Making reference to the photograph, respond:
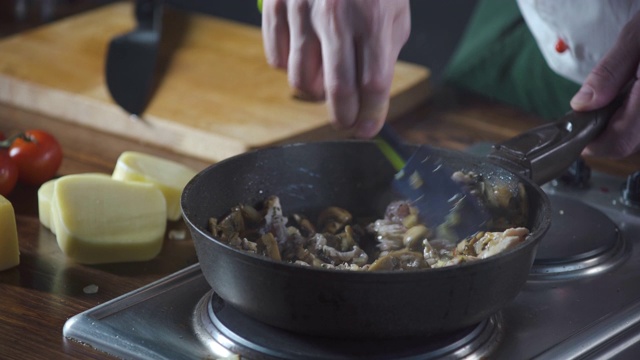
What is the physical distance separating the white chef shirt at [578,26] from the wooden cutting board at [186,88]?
1.09 feet

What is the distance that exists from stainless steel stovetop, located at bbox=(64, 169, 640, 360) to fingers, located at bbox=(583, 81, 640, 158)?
0.14 meters

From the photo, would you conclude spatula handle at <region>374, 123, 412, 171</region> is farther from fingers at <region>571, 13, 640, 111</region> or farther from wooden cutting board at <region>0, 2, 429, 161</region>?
wooden cutting board at <region>0, 2, 429, 161</region>

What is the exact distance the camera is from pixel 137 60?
1839 mm

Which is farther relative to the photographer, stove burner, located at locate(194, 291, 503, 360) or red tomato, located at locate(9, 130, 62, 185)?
red tomato, located at locate(9, 130, 62, 185)

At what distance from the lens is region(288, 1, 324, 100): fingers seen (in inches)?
41.1

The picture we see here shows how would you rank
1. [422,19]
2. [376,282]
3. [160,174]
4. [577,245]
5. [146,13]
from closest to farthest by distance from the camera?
[376,282]
[577,245]
[160,174]
[146,13]
[422,19]

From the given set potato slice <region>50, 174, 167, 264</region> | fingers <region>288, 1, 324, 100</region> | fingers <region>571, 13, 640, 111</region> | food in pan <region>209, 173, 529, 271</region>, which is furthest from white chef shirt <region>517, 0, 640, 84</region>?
potato slice <region>50, 174, 167, 264</region>

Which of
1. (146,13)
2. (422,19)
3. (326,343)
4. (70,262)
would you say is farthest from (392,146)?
(422,19)

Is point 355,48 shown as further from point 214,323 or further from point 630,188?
point 630,188

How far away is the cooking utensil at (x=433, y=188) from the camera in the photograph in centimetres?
115

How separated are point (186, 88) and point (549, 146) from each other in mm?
849

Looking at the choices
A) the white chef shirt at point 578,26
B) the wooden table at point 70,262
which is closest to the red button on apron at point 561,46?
the white chef shirt at point 578,26

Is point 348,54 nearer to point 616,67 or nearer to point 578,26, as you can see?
point 616,67

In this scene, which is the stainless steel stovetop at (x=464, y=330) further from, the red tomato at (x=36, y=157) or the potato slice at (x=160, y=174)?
the red tomato at (x=36, y=157)
